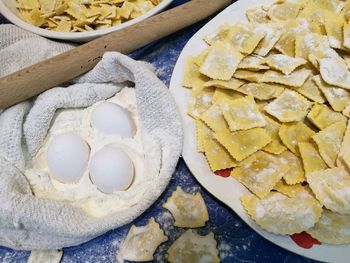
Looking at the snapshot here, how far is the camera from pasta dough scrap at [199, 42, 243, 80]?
0.81 meters

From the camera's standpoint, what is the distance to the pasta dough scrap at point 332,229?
663 mm

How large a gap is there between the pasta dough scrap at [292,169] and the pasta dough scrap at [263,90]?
12 centimetres

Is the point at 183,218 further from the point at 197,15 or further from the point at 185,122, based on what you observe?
the point at 197,15

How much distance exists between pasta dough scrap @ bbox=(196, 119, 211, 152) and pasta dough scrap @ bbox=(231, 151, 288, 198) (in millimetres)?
79

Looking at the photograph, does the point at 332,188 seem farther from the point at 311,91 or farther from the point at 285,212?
the point at 311,91

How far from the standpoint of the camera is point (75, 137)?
0.77 metres

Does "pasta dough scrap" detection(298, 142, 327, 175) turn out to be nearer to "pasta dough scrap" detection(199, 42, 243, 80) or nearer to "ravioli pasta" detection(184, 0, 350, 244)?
"ravioli pasta" detection(184, 0, 350, 244)

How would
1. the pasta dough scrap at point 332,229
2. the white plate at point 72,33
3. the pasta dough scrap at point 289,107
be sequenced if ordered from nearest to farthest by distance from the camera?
the pasta dough scrap at point 332,229, the pasta dough scrap at point 289,107, the white plate at point 72,33

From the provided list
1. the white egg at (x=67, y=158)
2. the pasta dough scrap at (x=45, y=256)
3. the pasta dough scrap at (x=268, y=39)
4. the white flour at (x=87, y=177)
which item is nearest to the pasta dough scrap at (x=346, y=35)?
the pasta dough scrap at (x=268, y=39)

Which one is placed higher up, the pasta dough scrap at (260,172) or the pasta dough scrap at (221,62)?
the pasta dough scrap at (221,62)

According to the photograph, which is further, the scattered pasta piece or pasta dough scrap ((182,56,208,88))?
pasta dough scrap ((182,56,208,88))

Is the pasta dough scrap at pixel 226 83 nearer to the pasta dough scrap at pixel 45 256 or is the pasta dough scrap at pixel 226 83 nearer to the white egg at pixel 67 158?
the white egg at pixel 67 158

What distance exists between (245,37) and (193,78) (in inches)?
5.6

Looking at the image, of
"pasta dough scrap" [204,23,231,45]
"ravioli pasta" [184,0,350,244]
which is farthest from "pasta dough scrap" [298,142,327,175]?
"pasta dough scrap" [204,23,231,45]
